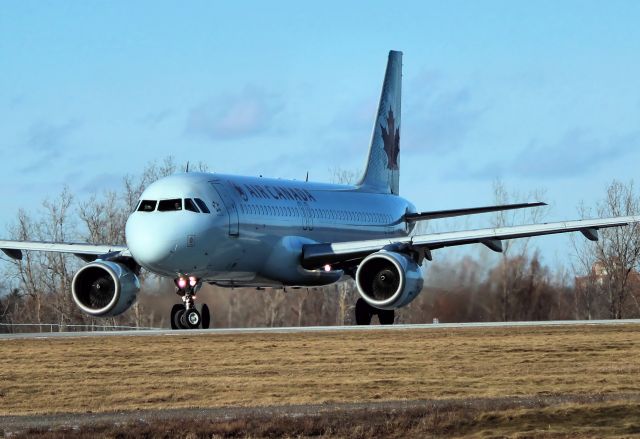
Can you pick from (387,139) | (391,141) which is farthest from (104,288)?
(391,141)

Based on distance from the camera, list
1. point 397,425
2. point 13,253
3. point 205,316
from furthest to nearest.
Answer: point 13,253
point 205,316
point 397,425

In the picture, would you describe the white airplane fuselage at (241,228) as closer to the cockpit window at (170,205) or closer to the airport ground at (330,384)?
the cockpit window at (170,205)

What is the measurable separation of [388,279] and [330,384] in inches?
640

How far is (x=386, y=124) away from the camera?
53750 millimetres

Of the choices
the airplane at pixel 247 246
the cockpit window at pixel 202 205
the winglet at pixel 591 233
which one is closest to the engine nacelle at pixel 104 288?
the airplane at pixel 247 246

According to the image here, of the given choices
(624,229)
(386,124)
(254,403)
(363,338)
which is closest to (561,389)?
(254,403)

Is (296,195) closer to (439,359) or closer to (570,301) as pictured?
(570,301)

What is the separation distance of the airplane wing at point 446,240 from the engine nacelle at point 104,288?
18.4 feet

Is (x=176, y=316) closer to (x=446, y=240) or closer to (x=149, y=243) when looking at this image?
(x=149, y=243)

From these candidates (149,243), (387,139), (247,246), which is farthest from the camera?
(387,139)

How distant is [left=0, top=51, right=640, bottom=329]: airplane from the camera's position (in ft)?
120

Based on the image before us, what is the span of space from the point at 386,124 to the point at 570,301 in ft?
42.2

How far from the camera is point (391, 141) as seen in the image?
178 feet

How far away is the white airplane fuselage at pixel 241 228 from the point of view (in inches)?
1432
